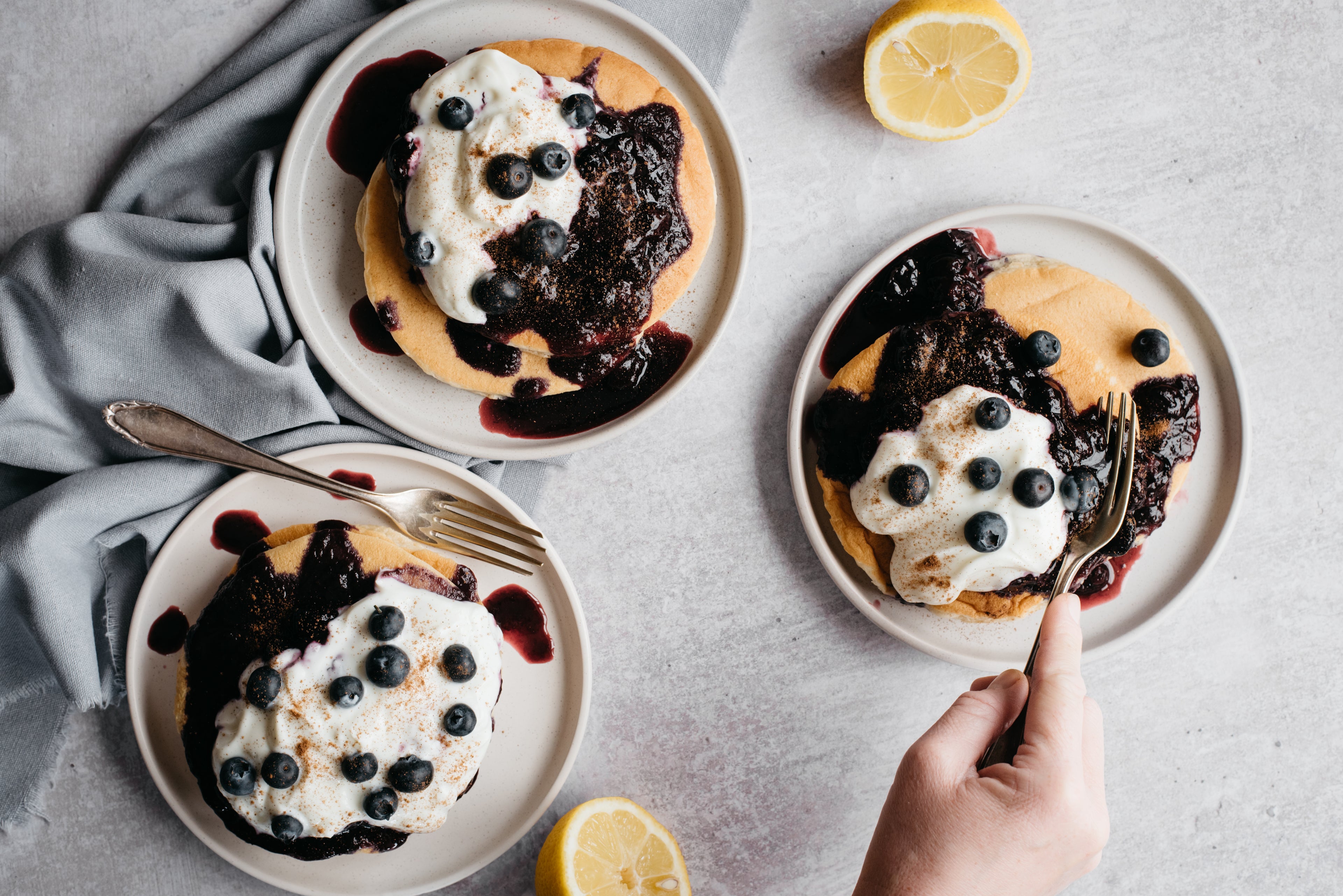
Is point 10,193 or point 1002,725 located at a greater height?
point 1002,725

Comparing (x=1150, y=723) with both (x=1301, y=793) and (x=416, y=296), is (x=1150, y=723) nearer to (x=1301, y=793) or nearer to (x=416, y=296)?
(x=1301, y=793)

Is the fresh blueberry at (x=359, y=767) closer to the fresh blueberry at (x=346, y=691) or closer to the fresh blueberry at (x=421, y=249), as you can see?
the fresh blueberry at (x=346, y=691)

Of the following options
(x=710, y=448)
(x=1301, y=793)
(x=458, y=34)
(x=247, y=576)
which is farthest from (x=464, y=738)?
(x=1301, y=793)

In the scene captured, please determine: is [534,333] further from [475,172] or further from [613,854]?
[613,854]

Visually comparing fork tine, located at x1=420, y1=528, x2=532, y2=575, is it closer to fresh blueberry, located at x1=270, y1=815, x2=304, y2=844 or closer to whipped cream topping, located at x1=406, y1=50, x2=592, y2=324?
whipped cream topping, located at x1=406, y1=50, x2=592, y2=324

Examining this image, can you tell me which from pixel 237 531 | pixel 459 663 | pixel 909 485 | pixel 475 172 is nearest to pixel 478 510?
pixel 459 663

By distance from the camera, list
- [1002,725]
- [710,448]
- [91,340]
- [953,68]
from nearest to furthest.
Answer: [1002,725]
[91,340]
[953,68]
[710,448]

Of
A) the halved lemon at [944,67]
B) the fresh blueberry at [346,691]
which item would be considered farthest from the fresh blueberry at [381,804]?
the halved lemon at [944,67]

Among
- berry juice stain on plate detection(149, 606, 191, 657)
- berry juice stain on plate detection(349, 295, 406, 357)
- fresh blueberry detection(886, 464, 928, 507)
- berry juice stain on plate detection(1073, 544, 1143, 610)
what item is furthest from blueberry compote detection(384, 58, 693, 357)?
berry juice stain on plate detection(1073, 544, 1143, 610)
